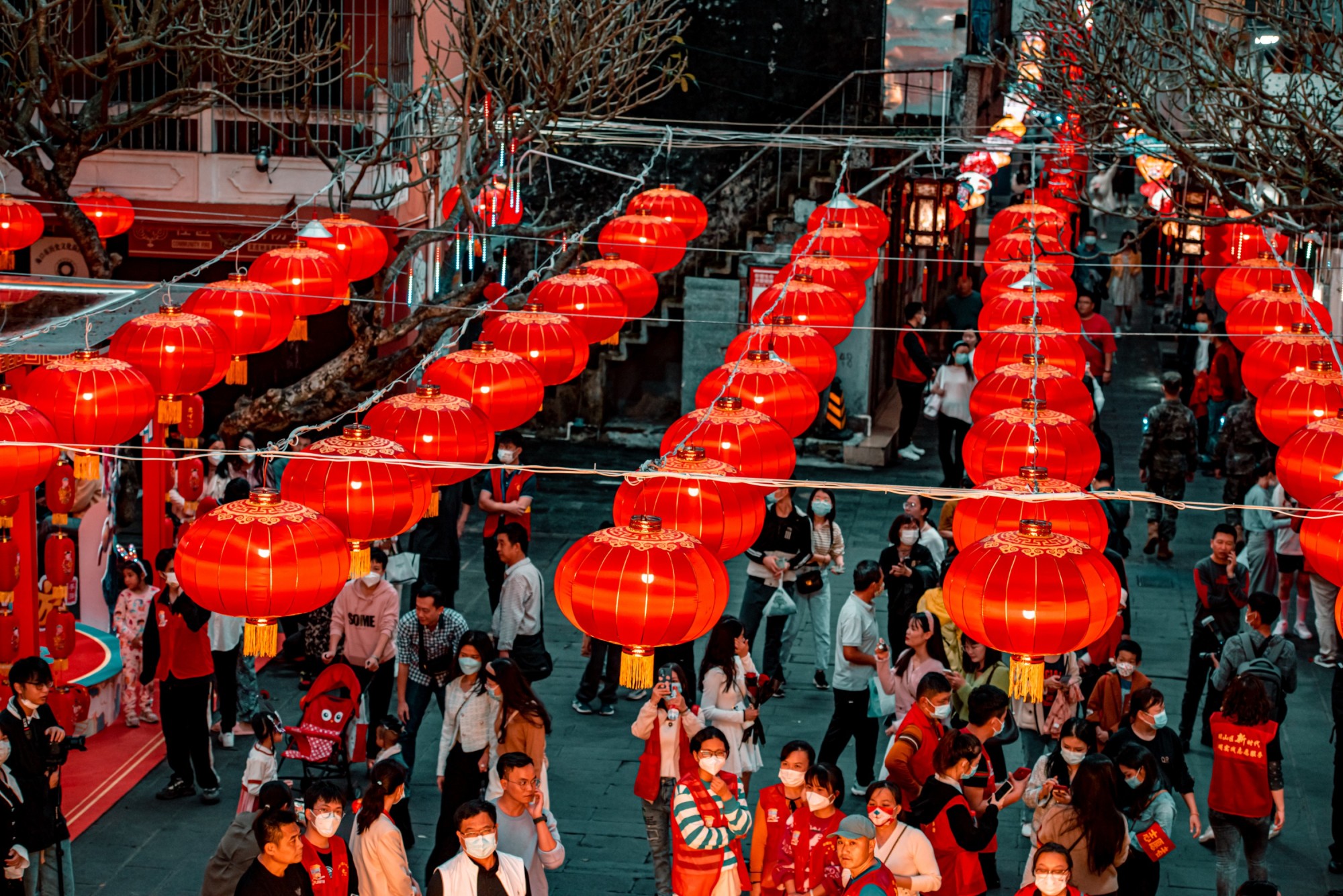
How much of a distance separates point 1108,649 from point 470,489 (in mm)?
6454

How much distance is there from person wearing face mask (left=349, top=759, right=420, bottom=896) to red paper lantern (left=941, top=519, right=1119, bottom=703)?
2873 mm

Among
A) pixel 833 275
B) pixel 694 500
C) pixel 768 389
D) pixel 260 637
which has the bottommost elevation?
pixel 260 637

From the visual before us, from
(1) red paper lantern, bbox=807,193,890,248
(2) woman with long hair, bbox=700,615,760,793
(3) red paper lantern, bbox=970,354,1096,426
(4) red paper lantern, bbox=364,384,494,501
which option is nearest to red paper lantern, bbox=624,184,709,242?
(1) red paper lantern, bbox=807,193,890,248

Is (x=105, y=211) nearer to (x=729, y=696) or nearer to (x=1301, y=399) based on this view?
(x=729, y=696)

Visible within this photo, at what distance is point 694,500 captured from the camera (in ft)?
31.6

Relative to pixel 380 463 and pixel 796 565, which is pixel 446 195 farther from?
pixel 380 463

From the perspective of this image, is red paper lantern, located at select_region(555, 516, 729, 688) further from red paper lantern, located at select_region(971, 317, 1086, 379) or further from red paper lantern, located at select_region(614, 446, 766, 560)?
red paper lantern, located at select_region(971, 317, 1086, 379)

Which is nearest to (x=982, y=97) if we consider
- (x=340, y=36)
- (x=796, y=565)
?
(x=340, y=36)

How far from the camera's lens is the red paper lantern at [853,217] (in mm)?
16672

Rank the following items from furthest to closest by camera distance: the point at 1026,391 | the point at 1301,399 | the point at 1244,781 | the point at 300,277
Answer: the point at 300,277
the point at 1026,391
the point at 1301,399
the point at 1244,781

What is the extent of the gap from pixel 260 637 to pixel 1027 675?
12.7ft

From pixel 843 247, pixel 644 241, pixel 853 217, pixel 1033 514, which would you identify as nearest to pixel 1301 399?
pixel 1033 514

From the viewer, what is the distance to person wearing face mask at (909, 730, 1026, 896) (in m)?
8.41

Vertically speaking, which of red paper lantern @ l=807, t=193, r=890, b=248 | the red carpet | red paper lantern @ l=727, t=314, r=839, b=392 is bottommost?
the red carpet
